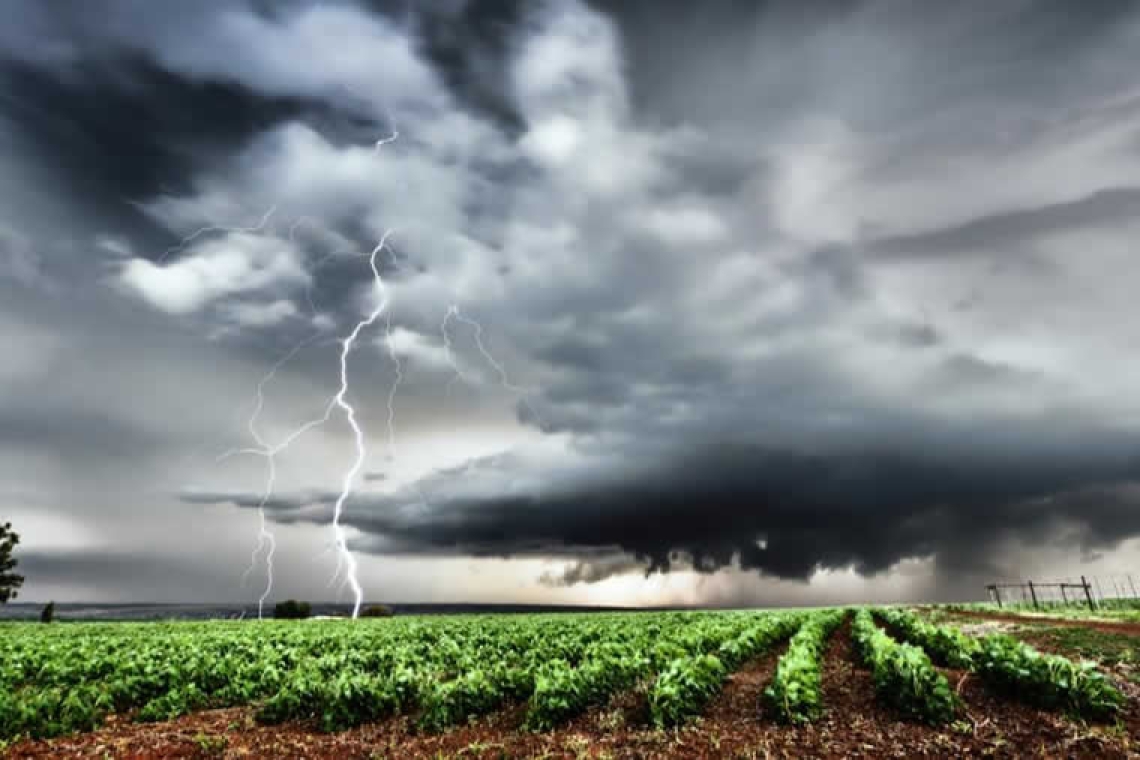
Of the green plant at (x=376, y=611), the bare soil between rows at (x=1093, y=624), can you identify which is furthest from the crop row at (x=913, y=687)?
the green plant at (x=376, y=611)

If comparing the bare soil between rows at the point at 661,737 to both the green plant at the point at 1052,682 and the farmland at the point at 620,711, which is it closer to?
the farmland at the point at 620,711

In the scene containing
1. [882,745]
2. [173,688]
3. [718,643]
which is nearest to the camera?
[882,745]

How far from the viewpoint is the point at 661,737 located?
12.2 metres

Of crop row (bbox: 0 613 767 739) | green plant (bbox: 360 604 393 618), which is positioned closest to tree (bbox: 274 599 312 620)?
green plant (bbox: 360 604 393 618)

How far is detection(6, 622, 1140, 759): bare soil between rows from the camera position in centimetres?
1116

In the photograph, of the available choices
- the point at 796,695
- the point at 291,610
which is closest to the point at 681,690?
the point at 796,695

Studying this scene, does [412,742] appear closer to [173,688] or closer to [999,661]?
[173,688]

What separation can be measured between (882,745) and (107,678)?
21411 mm

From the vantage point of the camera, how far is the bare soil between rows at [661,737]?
439 inches

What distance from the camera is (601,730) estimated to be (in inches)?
512

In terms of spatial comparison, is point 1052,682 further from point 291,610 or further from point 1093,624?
point 291,610

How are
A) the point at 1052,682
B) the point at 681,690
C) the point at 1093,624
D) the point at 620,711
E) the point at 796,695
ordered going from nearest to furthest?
the point at 1052,682 < the point at 796,695 < the point at 681,690 < the point at 620,711 < the point at 1093,624

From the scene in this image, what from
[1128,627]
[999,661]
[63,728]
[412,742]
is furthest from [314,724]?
[1128,627]

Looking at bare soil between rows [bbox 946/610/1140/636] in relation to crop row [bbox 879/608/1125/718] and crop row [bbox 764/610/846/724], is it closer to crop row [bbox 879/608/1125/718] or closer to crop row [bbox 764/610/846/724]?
crop row [bbox 879/608/1125/718]
